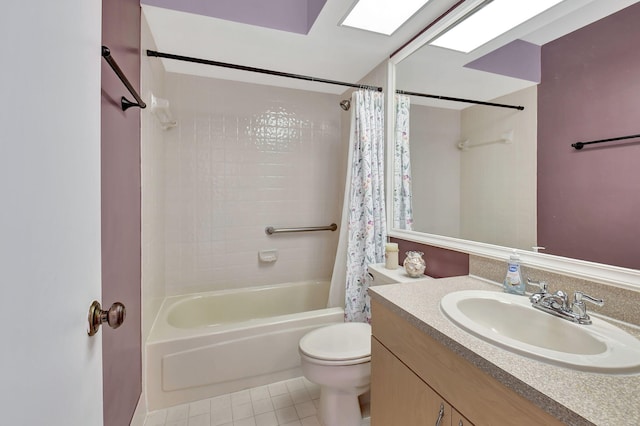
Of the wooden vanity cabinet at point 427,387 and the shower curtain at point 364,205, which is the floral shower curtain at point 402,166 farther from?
the wooden vanity cabinet at point 427,387

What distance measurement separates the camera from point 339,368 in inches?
52.8

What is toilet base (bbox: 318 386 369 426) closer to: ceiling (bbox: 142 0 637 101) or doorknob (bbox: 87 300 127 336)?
doorknob (bbox: 87 300 127 336)

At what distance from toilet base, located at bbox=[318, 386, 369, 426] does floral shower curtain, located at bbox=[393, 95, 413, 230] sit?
1059 millimetres

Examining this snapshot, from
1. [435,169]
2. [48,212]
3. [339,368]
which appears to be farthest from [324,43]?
[339,368]

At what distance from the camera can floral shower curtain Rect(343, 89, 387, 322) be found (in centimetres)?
186

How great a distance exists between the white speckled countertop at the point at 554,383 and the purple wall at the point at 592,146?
1.02 ft

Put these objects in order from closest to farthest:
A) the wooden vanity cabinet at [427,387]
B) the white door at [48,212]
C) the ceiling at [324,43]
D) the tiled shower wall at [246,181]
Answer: the white door at [48,212]
the wooden vanity cabinet at [427,387]
the ceiling at [324,43]
the tiled shower wall at [246,181]

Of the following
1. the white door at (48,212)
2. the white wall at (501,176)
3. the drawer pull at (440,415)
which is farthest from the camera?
the white wall at (501,176)

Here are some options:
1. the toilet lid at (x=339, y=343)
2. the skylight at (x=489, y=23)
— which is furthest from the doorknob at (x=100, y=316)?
the skylight at (x=489, y=23)

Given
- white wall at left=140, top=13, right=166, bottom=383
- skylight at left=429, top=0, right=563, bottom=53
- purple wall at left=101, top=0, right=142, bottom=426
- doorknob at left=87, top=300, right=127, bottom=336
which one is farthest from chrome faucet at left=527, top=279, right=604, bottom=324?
white wall at left=140, top=13, right=166, bottom=383

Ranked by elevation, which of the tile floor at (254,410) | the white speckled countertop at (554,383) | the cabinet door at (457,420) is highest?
the white speckled countertop at (554,383)

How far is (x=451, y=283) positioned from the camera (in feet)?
3.92

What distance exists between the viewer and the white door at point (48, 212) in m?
0.32

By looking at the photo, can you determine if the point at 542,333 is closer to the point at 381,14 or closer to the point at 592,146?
the point at 592,146
